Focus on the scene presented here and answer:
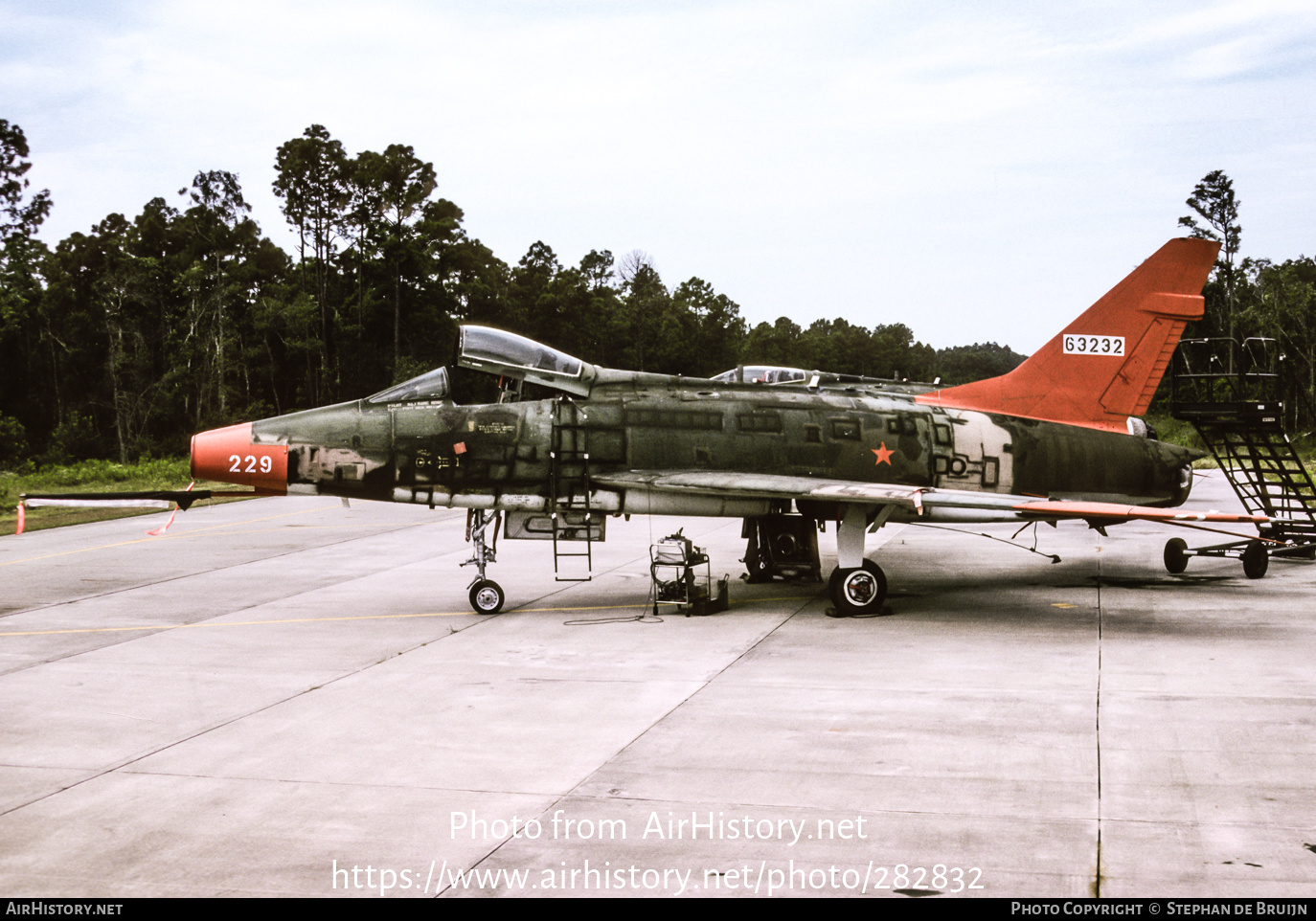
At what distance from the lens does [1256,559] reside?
48.8 feet

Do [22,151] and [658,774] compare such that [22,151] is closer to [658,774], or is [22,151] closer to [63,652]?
[63,652]

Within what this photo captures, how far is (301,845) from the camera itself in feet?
19.3

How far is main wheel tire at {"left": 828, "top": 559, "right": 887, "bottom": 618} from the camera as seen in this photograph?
12578 mm

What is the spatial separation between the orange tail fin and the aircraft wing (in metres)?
2.16

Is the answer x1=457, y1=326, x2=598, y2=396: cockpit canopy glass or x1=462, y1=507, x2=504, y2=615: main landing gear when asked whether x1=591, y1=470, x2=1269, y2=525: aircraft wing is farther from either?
x1=462, y1=507, x2=504, y2=615: main landing gear

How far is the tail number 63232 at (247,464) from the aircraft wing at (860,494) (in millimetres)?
3993

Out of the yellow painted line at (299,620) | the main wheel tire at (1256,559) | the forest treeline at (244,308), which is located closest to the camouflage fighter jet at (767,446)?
the yellow painted line at (299,620)

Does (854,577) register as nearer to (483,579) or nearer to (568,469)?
(568,469)

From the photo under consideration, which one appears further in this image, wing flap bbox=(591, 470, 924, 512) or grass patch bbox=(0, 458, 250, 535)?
grass patch bbox=(0, 458, 250, 535)

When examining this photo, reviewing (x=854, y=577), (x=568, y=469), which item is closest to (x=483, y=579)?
(x=568, y=469)

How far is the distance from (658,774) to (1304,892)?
3734 millimetres

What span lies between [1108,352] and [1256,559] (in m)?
3.80

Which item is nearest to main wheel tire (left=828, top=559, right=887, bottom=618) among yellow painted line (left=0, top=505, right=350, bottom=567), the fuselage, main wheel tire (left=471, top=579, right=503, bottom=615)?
the fuselage
